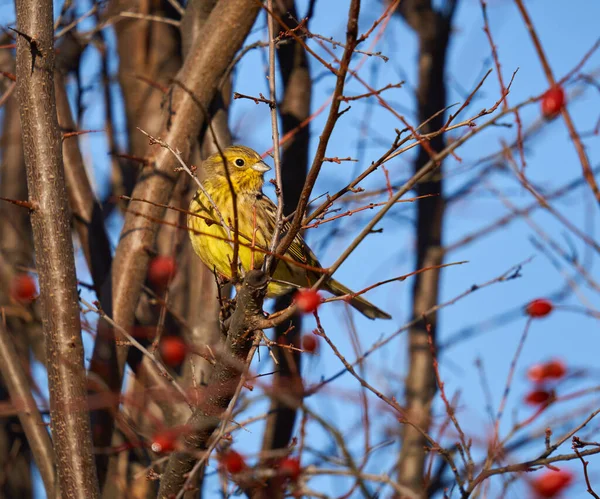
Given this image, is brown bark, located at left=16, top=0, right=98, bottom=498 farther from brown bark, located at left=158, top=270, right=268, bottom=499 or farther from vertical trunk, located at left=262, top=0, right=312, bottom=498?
vertical trunk, located at left=262, top=0, right=312, bottom=498

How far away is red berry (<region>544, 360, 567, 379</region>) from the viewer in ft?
12.7

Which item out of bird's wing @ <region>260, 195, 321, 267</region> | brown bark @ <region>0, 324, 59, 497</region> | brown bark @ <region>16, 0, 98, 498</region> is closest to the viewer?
brown bark @ <region>16, 0, 98, 498</region>

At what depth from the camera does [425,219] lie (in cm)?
796

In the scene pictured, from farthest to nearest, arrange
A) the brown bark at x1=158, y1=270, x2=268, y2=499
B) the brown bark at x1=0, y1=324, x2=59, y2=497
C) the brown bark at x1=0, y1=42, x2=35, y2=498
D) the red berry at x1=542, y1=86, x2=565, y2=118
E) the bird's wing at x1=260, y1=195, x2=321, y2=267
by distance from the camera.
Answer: the brown bark at x1=0, y1=42, x2=35, y2=498, the bird's wing at x1=260, y1=195, x2=321, y2=267, the brown bark at x1=0, y1=324, x2=59, y2=497, the brown bark at x1=158, y1=270, x2=268, y2=499, the red berry at x1=542, y1=86, x2=565, y2=118

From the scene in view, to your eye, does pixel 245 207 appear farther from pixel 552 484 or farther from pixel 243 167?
pixel 552 484

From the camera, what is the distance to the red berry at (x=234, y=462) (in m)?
3.54

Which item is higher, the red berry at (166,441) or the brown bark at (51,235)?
the brown bark at (51,235)

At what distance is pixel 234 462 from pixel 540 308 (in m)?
1.84

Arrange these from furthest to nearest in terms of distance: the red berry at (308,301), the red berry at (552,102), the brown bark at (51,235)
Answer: the brown bark at (51,235), the red berry at (308,301), the red berry at (552,102)

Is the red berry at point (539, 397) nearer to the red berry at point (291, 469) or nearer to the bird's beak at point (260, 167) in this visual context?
the red berry at point (291, 469)


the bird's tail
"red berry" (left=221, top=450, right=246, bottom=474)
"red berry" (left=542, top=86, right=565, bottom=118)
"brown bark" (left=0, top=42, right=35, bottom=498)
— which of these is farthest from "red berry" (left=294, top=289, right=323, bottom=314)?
"brown bark" (left=0, top=42, right=35, bottom=498)

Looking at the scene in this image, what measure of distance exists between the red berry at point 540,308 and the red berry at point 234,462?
1753 millimetres

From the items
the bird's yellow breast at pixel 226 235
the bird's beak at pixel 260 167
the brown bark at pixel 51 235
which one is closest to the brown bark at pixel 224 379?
the brown bark at pixel 51 235

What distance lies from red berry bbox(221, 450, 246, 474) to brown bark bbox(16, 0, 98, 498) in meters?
0.89
